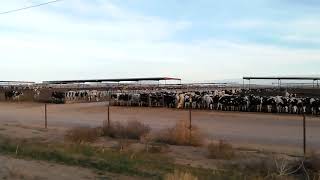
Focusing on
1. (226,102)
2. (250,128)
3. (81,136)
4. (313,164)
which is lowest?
(250,128)

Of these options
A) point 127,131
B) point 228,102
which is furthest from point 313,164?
point 228,102

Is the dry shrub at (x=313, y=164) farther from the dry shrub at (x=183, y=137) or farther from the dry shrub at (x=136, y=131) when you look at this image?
the dry shrub at (x=136, y=131)

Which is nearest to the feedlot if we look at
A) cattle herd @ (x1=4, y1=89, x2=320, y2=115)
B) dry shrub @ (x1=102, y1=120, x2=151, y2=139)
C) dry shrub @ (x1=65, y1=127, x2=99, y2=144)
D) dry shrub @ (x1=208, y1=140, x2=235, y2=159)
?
dry shrub @ (x1=208, y1=140, x2=235, y2=159)

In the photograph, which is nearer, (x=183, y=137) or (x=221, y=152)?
(x=221, y=152)

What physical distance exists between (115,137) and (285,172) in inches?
384

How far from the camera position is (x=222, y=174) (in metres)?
12.6

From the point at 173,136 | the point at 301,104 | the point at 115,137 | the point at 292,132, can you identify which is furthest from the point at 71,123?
the point at 301,104

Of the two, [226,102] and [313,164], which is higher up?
[226,102]

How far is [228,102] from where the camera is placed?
122 ft

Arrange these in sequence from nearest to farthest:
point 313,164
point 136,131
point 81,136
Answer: point 313,164 < point 81,136 < point 136,131

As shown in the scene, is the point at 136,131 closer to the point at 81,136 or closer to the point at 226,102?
the point at 81,136

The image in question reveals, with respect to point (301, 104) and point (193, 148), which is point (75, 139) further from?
point (301, 104)

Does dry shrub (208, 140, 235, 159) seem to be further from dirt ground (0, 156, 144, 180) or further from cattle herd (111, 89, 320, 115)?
cattle herd (111, 89, 320, 115)

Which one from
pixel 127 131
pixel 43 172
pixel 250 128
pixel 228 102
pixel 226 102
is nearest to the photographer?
pixel 43 172
